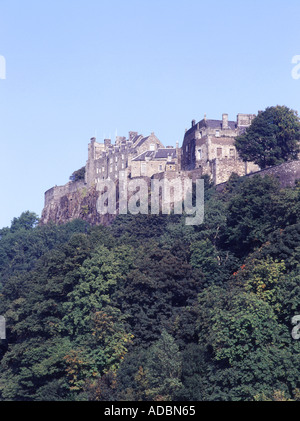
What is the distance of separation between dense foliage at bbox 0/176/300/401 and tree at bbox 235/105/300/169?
12491mm

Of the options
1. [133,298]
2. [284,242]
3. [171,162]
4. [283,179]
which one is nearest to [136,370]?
[133,298]

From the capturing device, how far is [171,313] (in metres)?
58.2

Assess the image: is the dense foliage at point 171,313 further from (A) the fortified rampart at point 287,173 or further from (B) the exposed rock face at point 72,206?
(B) the exposed rock face at point 72,206

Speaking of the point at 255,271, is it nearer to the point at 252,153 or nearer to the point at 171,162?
the point at 252,153

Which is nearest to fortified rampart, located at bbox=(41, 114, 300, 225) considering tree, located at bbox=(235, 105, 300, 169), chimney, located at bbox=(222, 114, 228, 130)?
chimney, located at bbox=(222, 114, 228, 130)

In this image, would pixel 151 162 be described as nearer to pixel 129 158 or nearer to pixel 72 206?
pixel 129 158

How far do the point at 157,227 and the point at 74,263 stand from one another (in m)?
18.0

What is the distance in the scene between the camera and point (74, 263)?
6475 cm

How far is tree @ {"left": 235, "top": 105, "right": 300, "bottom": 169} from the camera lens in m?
83.8

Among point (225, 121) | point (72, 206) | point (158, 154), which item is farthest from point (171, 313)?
point (72, 206)

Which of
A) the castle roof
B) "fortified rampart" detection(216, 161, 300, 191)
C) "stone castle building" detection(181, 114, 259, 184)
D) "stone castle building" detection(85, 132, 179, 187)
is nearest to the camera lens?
"fortified rampart" detection(216, 161, 300, 191)

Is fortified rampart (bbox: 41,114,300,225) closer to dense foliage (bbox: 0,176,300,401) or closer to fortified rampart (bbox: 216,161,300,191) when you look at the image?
fortified rampart (bbox: 216,161,300,191)

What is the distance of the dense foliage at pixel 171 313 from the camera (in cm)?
4912

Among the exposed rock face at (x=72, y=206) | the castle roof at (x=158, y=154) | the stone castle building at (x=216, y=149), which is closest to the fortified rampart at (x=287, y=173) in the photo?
the stone castle building at (x=216, y=149)
